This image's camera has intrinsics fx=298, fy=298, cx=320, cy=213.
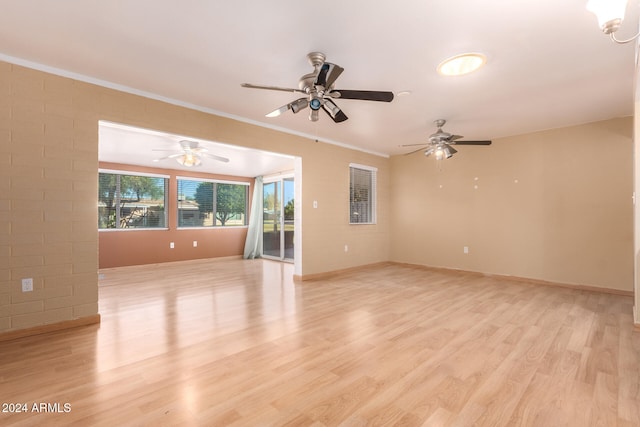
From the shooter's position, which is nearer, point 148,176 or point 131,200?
point 131,200

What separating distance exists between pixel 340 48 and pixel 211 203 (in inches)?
248

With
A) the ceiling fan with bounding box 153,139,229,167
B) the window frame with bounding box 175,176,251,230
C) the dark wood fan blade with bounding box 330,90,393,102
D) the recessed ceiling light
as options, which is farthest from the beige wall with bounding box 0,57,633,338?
the window frame with bounding box 175,176,251,230

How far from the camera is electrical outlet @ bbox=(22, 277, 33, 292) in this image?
2.79 metres

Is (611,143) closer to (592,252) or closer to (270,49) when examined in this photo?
(592,252)

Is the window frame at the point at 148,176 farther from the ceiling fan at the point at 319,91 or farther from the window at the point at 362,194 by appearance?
the ceiling fan at the point at 319,91

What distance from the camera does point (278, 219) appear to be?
26.2 feet

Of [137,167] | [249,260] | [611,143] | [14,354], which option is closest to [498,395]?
[14,354]

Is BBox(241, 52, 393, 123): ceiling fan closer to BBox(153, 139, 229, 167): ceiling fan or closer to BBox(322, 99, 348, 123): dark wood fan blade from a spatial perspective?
BBox(322, 99, 348, 123): dark wood fan blade

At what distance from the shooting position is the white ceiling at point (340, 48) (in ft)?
6.83

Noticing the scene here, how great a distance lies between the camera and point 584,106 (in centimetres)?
387

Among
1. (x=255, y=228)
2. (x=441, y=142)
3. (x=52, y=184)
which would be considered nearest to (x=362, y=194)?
(x=441, y=142)

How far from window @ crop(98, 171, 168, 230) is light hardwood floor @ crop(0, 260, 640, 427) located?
3180mm

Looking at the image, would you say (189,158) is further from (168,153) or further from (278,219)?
(278,219)

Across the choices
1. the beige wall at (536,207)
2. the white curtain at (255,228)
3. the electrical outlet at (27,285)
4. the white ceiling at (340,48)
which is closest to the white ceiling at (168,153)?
the white curtain at (255,228)
